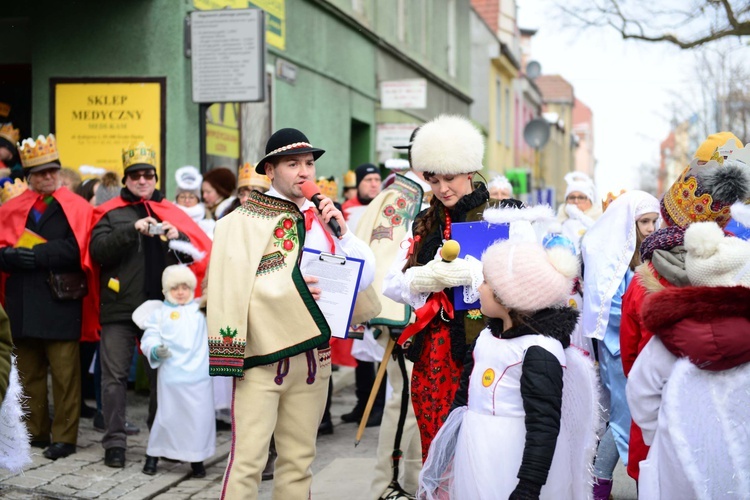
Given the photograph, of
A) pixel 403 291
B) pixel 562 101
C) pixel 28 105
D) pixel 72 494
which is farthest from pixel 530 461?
pixel 562 101

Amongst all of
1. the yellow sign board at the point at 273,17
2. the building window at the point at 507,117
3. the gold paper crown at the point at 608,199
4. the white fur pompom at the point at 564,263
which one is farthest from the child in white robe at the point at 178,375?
the building window at the point at 507,117

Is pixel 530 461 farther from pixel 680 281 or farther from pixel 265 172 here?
pixel 265 172

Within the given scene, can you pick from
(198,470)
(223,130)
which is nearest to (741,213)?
(198,470)

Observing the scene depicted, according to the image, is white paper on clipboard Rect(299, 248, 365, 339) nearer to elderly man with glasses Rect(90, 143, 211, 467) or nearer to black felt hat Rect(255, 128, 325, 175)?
black felt hat Rect(255, 128, 325, 175)

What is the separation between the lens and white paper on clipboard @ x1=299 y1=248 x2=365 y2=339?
16.4 ft

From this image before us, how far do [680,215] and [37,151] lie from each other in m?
4.49

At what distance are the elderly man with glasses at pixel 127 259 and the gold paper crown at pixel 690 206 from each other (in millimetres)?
3625

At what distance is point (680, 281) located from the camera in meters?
4.04

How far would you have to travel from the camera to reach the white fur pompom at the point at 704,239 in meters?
3.70

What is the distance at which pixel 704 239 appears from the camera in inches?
146

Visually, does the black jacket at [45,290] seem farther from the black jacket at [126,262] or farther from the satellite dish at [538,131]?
the satellite dish at [538,131]

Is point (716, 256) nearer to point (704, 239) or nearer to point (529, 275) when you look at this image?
point (704, 239)

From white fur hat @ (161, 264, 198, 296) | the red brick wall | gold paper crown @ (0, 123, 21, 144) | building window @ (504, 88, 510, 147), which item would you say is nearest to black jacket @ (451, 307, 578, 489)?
white fur hat @ (161, 264, 198, 296)

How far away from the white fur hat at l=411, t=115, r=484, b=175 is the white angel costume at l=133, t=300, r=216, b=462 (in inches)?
103
